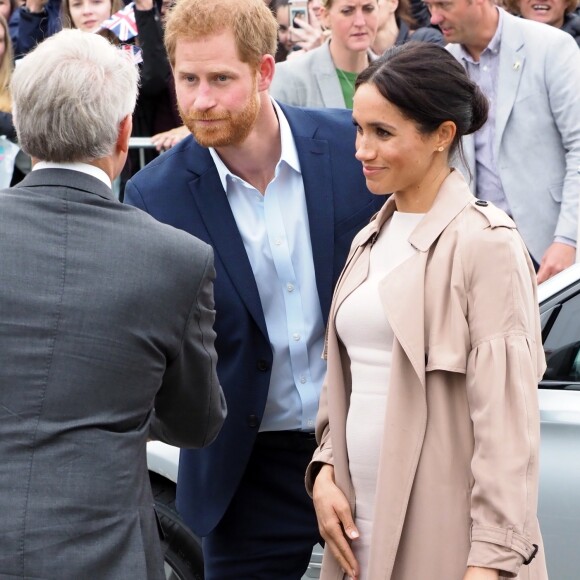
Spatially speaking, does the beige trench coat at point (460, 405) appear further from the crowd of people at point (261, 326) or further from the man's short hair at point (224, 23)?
the man's short hair at point (224, 23)

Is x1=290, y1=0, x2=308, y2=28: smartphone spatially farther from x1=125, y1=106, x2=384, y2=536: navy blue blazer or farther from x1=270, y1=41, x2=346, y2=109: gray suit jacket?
x1=125, y1=106, x2=384, y2=536: navy blue blazer

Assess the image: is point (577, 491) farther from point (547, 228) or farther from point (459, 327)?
point (547, 228)

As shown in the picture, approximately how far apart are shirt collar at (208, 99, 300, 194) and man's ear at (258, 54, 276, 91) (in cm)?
12

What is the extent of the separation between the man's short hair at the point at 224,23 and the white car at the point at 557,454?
47.4 inches

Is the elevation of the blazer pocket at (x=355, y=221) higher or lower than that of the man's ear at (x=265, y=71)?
lower

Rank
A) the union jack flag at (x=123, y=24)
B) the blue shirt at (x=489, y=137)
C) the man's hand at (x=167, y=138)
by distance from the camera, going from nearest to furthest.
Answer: the blue shirt at (x=489, y=137), the man's hand at (x=167, y=138), the union jack flag at (x=123, y=24)

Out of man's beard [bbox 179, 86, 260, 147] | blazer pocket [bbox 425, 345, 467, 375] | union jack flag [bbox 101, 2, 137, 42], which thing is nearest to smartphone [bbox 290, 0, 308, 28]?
union jack flag [bbox 101, 2, 137, 42]

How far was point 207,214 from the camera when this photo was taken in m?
3.14

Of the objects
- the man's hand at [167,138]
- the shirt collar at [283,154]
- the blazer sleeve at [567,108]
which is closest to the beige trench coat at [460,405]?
the shirt collar at [283,154]

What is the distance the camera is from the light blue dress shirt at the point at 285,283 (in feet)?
10.4

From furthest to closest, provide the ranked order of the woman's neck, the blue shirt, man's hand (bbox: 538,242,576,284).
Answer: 1. the woman's neck
2. the blue shirt
3. man's hand (bbox: 538,242,576,284)

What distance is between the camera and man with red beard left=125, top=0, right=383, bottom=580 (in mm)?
3049

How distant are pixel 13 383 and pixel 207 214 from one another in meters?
1.07

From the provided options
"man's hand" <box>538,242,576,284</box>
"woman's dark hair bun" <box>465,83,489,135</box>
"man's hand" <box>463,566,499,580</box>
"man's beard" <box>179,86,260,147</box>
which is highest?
"woman's dark hair bun" <box>465,83,489,135</box>
